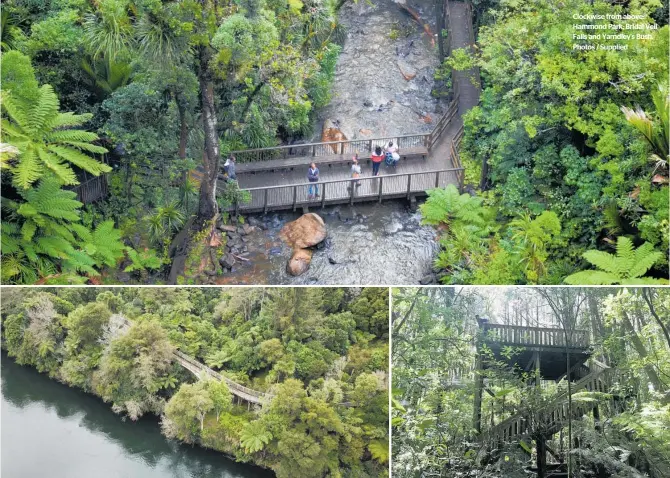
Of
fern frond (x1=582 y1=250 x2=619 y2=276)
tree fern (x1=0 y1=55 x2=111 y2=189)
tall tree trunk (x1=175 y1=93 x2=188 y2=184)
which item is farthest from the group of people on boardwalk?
fern frond (x1=582 y1=250 x2=619 y2=276)

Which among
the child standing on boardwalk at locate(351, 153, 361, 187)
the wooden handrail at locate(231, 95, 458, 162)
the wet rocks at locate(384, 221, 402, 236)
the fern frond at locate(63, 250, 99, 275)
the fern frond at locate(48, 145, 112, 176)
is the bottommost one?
the fern frond at locate(63, 250, 99, 275)

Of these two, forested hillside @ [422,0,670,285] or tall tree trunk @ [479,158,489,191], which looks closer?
forested hillside @ [422,0,670,285]

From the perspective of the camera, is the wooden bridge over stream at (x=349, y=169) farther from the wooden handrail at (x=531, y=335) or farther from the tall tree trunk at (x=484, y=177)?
the wooden handrail at (x=531, y=335)

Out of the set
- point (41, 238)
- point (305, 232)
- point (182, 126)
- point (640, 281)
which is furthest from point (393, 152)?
point (41, 238)

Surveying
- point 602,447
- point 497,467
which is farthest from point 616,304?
point 497,467

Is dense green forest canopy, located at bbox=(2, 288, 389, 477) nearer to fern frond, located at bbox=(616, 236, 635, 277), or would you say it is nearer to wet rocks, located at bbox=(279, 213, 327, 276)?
fern frond, located at bbox=(616, 236, 635, 277)

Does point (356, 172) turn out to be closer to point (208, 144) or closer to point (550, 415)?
point (208, 144)

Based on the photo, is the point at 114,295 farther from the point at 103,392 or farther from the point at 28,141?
the point at 28,141
